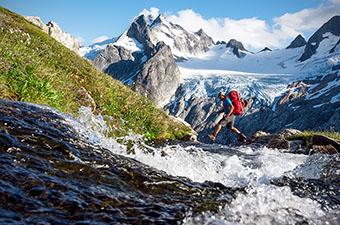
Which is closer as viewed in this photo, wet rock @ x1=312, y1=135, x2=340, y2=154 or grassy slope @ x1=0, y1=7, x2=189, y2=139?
grassy slope @ x1=0, y1=7, x2=189, y2=139

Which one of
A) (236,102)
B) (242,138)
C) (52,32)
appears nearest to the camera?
(236,102)

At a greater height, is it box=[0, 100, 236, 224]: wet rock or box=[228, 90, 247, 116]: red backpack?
box=[228, 90, 247, 116]: red backpack

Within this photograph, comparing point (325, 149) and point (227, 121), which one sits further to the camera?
point (227, 121)

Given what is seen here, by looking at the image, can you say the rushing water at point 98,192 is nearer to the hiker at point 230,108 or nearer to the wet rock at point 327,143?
the wet rock at point 327,143

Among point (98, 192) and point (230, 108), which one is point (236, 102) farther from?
point (98, 192)

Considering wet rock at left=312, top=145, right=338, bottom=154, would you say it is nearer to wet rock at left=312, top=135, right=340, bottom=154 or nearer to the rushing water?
wet rock at left=312, top=135, right=340, bottom=154

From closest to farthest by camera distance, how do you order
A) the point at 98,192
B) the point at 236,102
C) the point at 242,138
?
the point at 98,192, the point at 236,102, the point at 242,138

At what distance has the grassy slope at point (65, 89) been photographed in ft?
40.8

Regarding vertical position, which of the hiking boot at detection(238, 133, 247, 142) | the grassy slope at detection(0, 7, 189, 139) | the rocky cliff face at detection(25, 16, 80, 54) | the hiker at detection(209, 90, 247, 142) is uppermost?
the rocky cliff face at detection(25, 16, 80, 54)

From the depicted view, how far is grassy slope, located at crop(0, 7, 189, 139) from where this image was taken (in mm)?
12429

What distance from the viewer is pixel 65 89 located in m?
16.0

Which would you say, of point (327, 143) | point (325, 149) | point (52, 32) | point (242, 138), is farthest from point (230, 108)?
point (52, 32)

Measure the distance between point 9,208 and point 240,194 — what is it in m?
3.40

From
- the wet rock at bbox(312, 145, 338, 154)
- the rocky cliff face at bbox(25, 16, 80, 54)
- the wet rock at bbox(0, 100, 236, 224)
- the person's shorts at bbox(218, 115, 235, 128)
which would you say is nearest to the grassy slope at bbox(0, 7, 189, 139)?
the person's shorts at bbox(218, 115, 235, 128)
